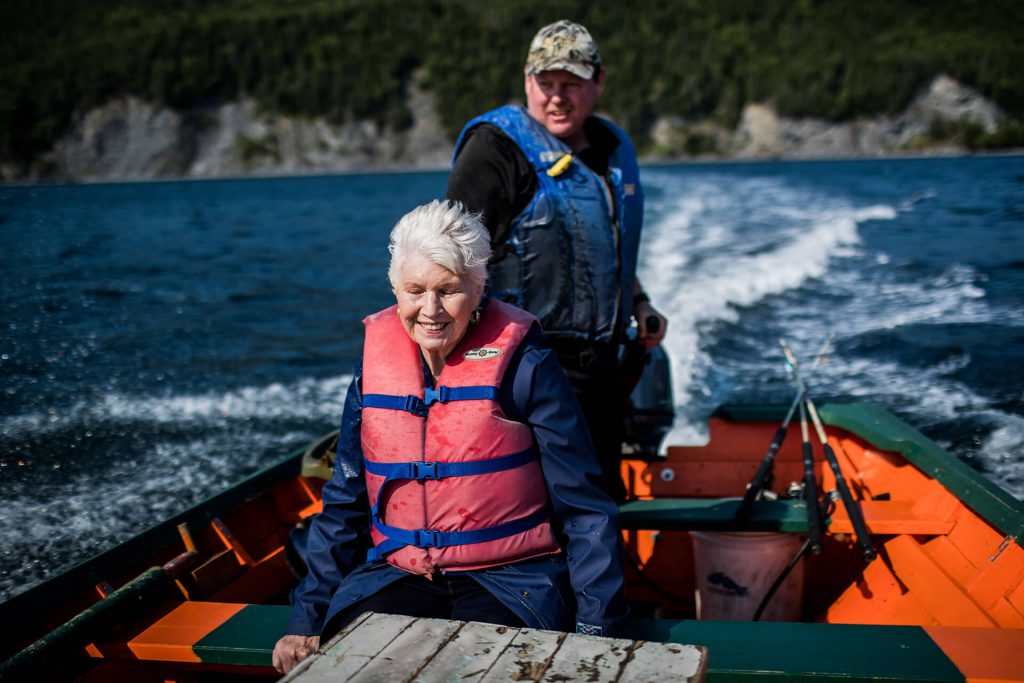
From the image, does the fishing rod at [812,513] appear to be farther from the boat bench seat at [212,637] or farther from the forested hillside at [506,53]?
the forested hillside at [506,53]

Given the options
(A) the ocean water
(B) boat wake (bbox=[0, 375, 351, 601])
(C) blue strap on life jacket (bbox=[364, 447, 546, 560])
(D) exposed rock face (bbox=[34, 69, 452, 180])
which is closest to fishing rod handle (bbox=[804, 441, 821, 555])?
(C) blue strap on life jacket (bbox=[364, 447, 546, 560])

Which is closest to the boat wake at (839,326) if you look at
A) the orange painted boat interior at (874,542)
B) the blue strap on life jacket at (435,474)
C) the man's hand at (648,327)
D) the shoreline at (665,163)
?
the orange painted boat interior at (874,542)

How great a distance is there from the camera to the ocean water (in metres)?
5.75

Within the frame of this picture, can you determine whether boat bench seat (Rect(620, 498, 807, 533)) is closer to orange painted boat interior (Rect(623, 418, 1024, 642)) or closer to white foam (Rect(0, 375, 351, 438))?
orange painted boat interior (Rect(623, 418, 1024, 642))

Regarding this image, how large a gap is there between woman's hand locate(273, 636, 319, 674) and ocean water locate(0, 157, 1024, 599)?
2.74 m

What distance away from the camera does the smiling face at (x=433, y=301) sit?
198cm

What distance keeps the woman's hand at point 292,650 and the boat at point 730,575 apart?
15 cm

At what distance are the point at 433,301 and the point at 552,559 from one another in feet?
2.45

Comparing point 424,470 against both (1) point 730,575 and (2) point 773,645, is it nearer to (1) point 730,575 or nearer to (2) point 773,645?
(2) point 773,645

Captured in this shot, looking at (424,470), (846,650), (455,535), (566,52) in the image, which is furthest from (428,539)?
(566,52)

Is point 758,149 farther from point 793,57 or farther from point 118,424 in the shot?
point 118,424

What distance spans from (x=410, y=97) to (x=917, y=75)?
6170 centimetres

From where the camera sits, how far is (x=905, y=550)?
314cm

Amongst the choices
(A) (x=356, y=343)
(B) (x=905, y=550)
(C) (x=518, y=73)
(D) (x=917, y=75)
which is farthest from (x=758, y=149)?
(B) (x=905, y=550)
